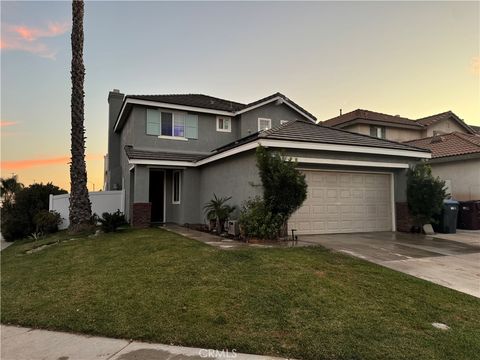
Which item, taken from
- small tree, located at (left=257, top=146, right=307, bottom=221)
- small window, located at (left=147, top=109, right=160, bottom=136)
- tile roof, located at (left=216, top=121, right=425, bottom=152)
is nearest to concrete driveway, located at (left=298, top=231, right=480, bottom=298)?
small tree, located at (left=257, top=146, right=307, bottom=221)

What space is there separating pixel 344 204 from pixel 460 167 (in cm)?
799

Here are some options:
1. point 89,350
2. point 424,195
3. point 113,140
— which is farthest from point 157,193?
point 89,350

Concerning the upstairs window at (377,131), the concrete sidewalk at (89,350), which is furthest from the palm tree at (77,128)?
the upstairs window at (377,131)

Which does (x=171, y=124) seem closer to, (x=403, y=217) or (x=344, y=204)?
(x=344, y=204)

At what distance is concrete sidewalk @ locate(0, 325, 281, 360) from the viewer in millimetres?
3730

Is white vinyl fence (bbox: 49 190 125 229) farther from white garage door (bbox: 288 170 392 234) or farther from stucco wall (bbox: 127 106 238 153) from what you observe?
white garage door (bbox: 288 170 392 234)

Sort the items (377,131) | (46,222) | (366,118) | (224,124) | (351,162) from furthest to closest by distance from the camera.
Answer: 1. (377,131)
2. (366,118)
3. (224,124)
4. (46,222)
5. (351,162)

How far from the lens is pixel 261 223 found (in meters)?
9.95

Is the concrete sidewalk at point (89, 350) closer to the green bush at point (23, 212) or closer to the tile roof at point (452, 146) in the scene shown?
the green bush at point (23, 212)

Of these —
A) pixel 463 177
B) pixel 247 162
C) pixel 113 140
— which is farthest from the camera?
pixel 113 140

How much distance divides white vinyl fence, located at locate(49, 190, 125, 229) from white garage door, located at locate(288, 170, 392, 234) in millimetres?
10297

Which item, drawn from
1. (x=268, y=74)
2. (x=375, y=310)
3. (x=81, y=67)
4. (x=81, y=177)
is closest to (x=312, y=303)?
(x=375, y=310)

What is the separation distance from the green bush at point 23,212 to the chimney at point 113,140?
4.93m

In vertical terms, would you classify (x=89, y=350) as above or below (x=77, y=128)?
below
